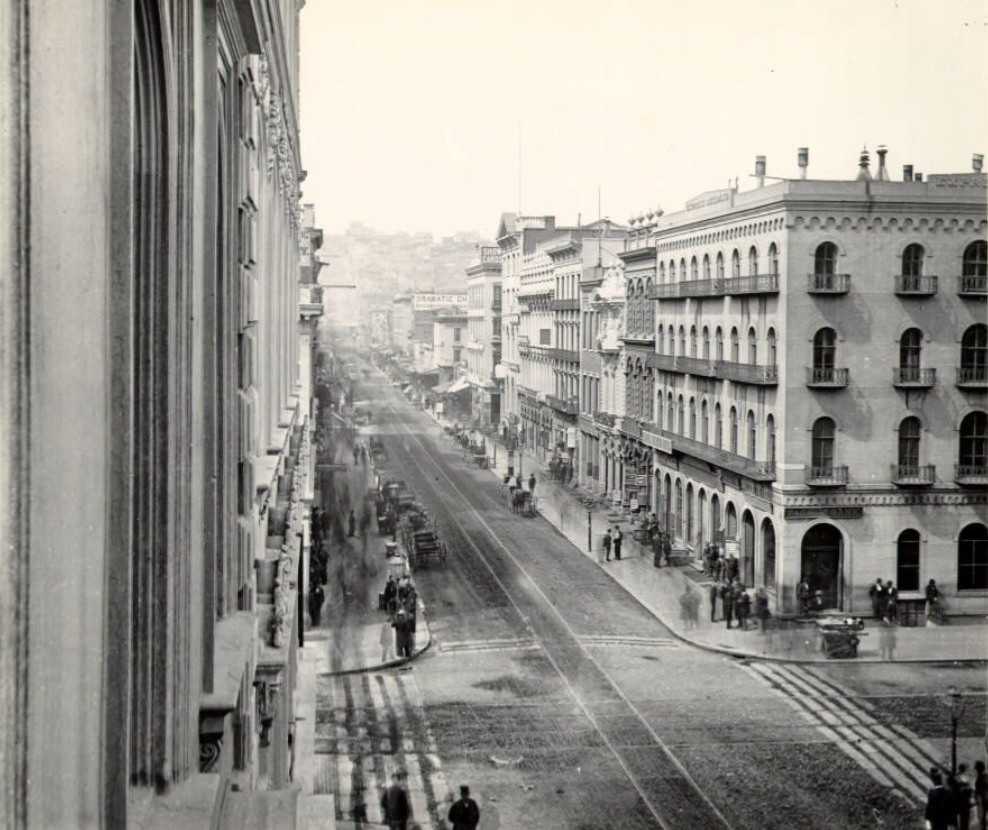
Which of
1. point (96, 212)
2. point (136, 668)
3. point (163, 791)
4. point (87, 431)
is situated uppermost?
point (96, 212)

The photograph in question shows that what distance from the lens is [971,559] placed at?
34.1m

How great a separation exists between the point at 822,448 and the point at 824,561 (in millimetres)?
2993

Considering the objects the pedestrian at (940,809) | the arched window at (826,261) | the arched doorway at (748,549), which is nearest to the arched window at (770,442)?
the arched doorway at (748,549)

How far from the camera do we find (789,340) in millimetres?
33781

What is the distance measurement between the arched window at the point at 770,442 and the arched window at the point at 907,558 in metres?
3.83

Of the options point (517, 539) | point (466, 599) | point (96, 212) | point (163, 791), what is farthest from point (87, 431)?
point (517, 539)

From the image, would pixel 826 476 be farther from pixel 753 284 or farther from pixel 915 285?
pixel 753 284

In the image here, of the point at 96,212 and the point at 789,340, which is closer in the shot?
the point at 96,212

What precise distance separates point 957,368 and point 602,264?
28440mm

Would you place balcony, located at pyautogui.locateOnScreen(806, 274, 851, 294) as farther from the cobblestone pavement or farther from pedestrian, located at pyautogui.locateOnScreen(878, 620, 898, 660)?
the cobblestone pavement

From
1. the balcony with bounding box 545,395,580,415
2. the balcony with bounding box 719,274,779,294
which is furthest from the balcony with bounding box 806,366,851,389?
the balcony with bounding box 545,395,580,415

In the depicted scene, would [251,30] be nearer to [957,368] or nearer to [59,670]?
[59,670]

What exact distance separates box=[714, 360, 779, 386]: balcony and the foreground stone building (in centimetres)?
2499

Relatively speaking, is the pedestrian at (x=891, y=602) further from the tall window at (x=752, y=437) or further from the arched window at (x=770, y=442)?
the tall window at (x=752, y=437)
